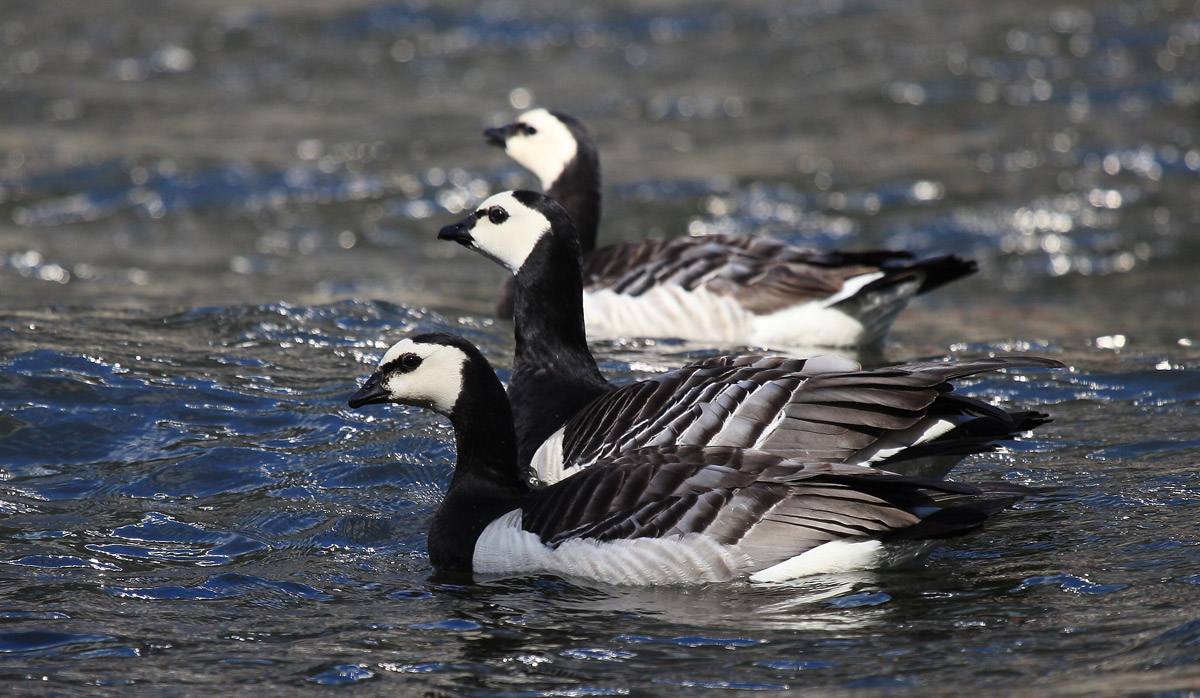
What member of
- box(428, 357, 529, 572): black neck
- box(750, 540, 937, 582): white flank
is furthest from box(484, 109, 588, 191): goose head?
box(750, 540, 937, 582): white flank

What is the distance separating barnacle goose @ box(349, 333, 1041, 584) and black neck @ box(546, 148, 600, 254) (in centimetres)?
512

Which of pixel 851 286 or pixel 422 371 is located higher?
pixel 422 371

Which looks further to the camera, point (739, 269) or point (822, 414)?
point (739, 269)

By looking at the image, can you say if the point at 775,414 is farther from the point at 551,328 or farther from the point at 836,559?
the point at 551,328

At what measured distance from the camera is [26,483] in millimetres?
8508

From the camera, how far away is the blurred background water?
6.48 metres

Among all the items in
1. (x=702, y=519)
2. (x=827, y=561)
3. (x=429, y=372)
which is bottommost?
(x=827, y=561)

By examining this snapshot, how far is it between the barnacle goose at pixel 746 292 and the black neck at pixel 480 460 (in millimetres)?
4058

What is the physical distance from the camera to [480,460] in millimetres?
7727

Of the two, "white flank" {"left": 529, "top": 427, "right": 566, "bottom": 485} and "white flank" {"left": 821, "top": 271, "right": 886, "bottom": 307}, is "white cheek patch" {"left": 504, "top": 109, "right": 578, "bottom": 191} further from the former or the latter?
"white flank" {"left": 529, "top": 427, "right": 566, "bottom": 485}

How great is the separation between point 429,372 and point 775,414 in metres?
1.64

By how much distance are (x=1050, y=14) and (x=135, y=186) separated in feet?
44.5

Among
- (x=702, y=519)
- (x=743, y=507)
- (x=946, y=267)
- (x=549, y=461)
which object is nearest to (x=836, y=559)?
(x=743, y=507)

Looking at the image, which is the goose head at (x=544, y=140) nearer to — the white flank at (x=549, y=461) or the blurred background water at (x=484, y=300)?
the blurred background water at (x=484, y=300)
